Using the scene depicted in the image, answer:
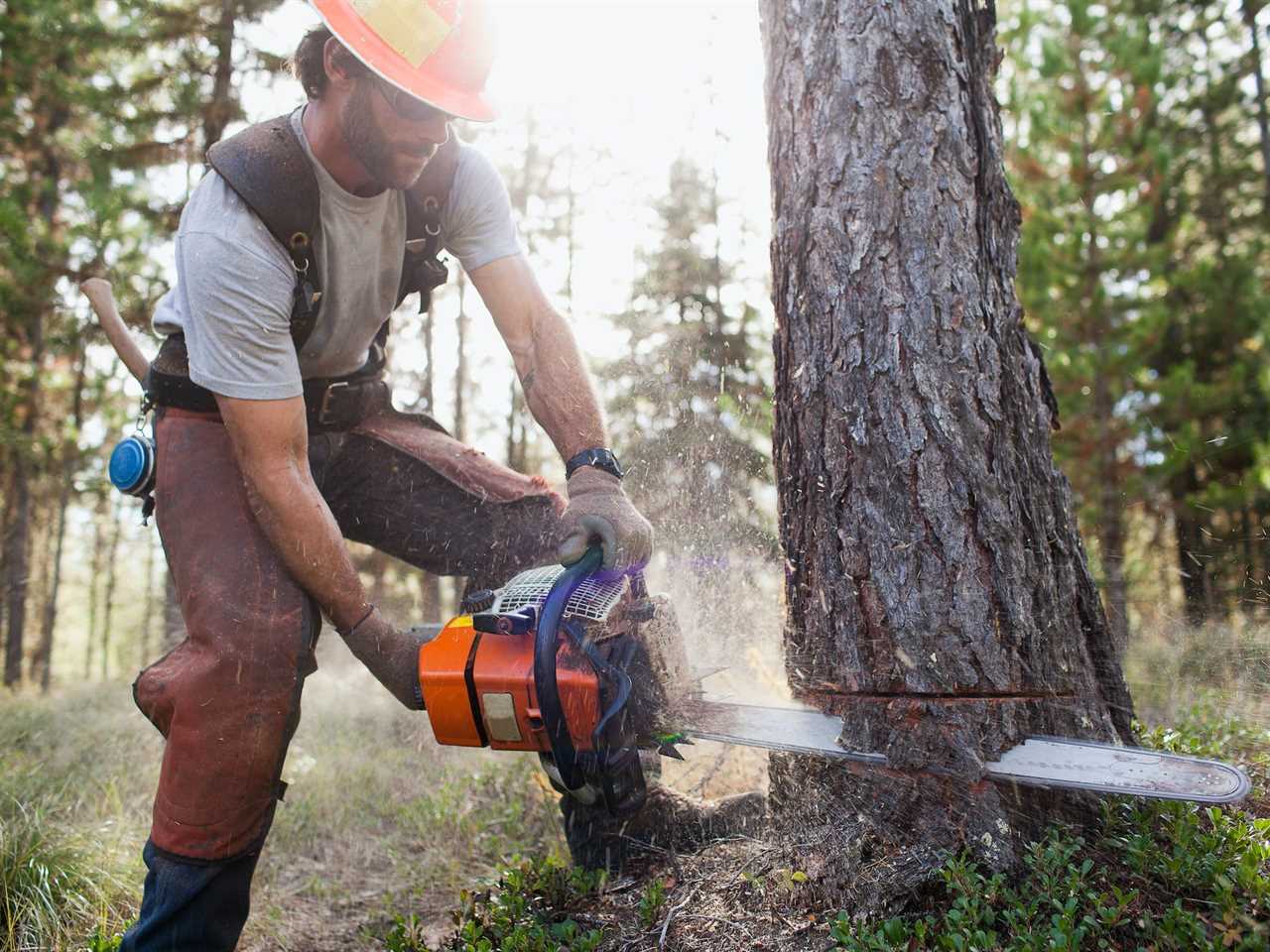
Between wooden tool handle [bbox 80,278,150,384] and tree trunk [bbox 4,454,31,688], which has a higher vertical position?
wooden tool handle [bbox 80,278,150,384]

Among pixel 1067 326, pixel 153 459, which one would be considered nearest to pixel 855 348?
pixel 153 459

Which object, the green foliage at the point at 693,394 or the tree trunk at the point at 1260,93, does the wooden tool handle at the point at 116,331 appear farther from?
the tree trunk at the point at 1260,93

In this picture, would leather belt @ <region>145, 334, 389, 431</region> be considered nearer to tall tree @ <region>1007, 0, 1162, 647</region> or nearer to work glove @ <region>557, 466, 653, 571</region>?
work glove @ <region>557, 466, 653, 571</region>

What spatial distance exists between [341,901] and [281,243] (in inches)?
94.0

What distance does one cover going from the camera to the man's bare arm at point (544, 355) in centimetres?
263

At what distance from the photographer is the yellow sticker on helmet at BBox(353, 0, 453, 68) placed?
2.26 metres

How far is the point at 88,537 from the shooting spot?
68.4ft

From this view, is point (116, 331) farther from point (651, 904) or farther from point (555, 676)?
point (651, 904)

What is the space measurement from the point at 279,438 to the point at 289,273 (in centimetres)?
48

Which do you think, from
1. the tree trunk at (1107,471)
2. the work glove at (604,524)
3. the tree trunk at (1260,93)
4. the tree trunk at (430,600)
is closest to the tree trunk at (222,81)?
the tree trunk at (430,600)

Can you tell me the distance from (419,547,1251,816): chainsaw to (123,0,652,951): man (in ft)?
0.54

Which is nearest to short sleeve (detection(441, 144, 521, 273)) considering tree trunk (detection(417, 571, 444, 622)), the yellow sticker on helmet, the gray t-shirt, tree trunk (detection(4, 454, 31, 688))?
the gray t-shirt

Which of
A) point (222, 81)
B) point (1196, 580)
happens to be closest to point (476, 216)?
point (1196, 580)

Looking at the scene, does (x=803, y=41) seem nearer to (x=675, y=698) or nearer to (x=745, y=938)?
(x=675, y=698)
